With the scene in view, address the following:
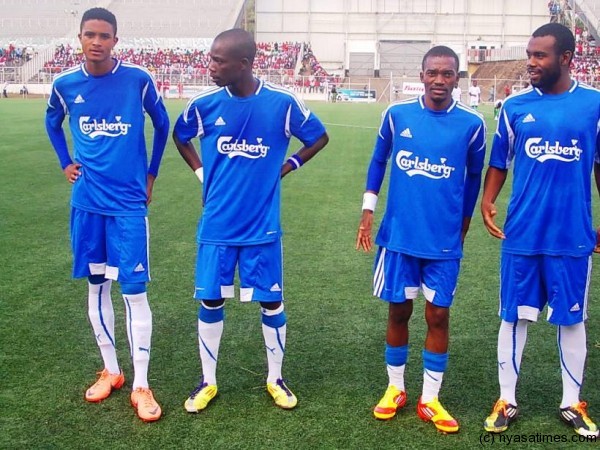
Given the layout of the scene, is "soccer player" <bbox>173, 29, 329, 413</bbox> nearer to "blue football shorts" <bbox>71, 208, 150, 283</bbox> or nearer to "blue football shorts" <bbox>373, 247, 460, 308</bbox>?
"blue football shorts" <bbox>71, 208, 150, 283</bbox>

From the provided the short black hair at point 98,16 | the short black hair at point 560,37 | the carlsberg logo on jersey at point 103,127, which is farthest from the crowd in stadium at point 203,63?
the short black hair at point 560,37

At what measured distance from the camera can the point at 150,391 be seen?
15.1 feet

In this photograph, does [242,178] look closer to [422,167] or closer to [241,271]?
[241,271]

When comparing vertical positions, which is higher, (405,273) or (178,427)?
(405,273)

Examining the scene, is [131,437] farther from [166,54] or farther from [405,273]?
[166,54]

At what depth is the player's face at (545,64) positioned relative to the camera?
4027 mm

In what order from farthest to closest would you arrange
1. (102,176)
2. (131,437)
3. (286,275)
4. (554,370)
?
(286,275) → (554,370) → (102,176) → (131,437)

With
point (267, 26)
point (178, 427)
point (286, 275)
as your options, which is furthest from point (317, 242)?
point (267, 26)

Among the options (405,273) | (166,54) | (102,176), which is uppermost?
(166,54)

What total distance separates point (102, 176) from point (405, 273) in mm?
1884

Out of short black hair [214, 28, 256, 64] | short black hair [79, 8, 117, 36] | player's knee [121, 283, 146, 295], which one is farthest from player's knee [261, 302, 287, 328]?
short black hair [79, 8, 117, 36]

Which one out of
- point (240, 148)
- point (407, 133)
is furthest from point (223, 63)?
point (407, 133)

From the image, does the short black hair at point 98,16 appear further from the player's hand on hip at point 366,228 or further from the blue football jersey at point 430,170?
the player's hand on hip at point 366,228

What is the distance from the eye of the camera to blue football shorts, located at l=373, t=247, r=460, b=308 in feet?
14.1
